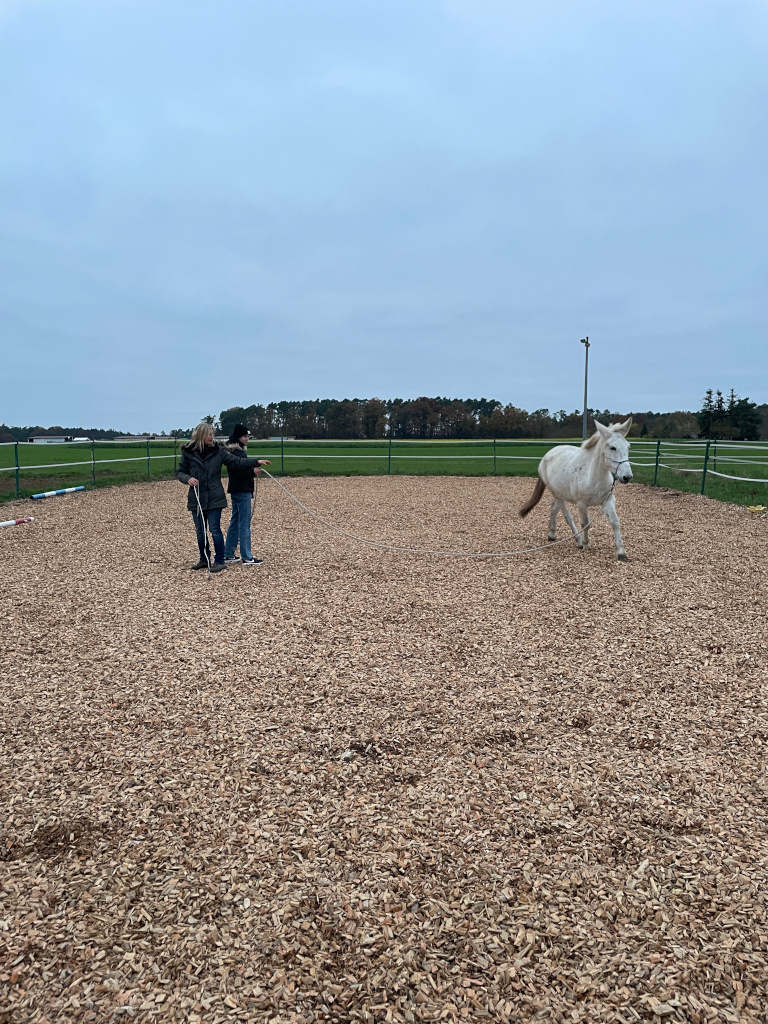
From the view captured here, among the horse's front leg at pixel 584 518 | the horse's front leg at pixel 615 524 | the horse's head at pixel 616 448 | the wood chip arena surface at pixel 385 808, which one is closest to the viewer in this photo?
the wood chip arena surface at pixel 385 808

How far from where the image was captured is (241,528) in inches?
306

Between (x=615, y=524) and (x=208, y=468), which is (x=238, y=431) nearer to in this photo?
(x=208, y=468)

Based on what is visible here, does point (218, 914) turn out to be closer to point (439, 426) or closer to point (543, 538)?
point (543, 538)

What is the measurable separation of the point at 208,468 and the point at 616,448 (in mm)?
5010

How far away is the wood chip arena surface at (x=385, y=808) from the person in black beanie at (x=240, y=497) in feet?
5.33

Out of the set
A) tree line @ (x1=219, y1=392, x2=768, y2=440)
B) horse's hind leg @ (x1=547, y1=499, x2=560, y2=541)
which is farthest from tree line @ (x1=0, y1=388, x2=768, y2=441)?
horse's hind leg @ (x1=547, y1=499, x2=560, y2=541)

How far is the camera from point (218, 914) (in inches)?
87.3

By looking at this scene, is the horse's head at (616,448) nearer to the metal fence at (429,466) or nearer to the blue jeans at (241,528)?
the blue jeans at (241,528)

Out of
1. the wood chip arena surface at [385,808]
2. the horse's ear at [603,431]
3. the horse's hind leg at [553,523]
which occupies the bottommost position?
the wood chip arena surface at [385,808]

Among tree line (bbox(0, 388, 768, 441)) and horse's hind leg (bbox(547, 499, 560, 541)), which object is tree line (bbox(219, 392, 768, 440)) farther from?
horse's hind leg (bbox(547, 499, 560, 541))

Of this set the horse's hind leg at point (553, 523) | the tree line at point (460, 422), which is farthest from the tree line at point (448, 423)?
the horse's hind leg at point (553, 523)

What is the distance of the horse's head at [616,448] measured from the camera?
281 inches

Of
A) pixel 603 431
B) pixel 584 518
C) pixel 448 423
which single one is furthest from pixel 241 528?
pixel 448 423

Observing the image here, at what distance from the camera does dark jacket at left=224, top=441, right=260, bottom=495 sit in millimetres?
7254
